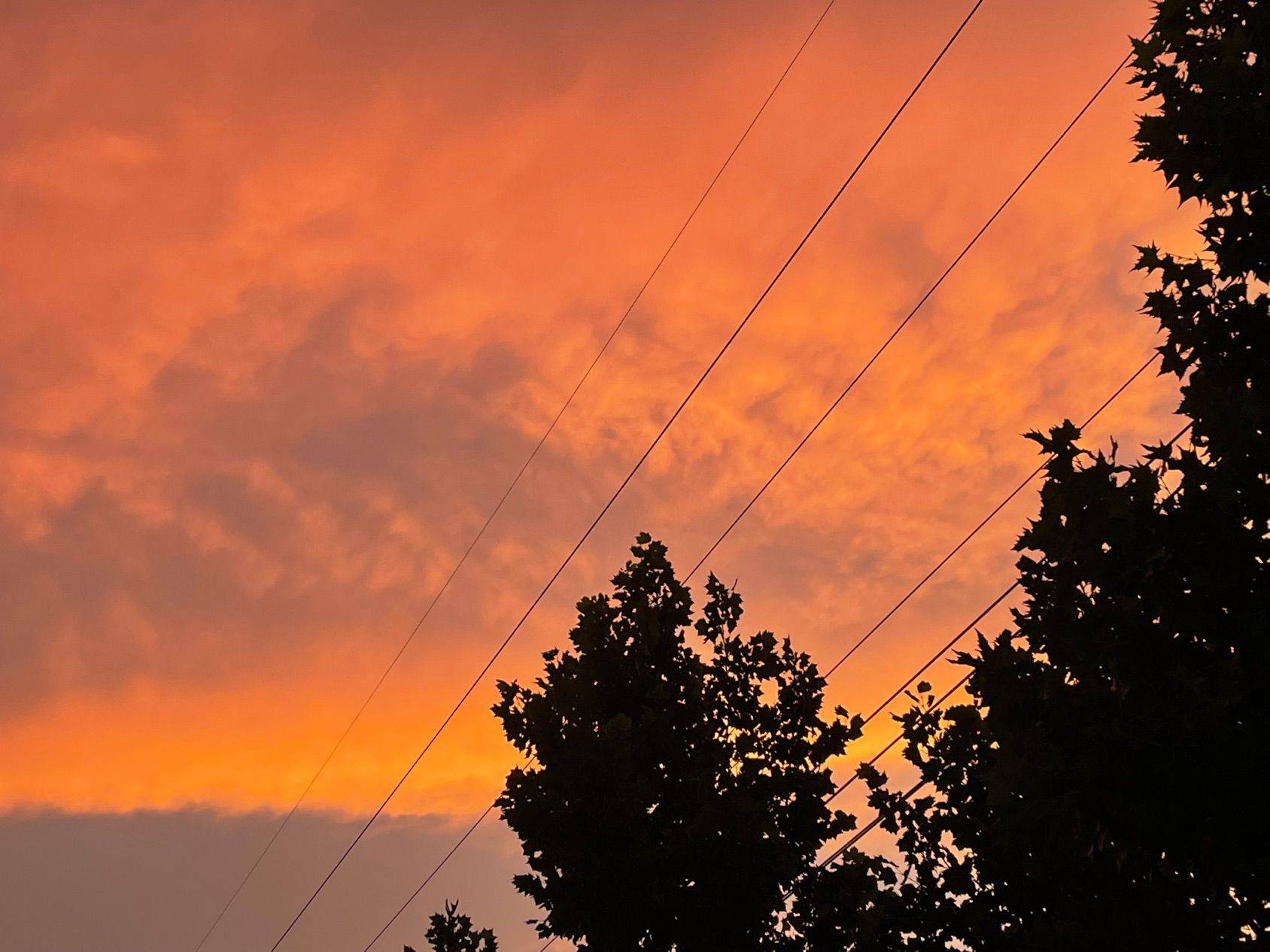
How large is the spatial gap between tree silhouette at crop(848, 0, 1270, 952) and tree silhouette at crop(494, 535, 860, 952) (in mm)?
3567

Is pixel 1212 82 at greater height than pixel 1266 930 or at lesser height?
greater

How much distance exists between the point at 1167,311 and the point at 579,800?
7.86 meters

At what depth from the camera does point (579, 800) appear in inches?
500

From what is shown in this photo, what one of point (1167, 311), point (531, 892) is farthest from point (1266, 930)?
point (531, 892)

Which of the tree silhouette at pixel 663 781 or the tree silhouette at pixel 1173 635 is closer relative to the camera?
the tree silhouette at pixel 1173 635

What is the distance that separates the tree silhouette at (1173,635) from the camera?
26.5 ft

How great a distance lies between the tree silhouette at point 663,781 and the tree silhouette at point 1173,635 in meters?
3.57

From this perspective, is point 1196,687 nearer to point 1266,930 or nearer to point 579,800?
point 1266,930

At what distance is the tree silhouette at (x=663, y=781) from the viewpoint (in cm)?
1257

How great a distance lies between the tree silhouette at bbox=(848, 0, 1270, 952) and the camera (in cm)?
808

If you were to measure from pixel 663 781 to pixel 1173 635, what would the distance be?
7.01 m

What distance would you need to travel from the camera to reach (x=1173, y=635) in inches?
334

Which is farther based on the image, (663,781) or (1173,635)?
(663,781)

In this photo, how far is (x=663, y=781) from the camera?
13867 millimetres
